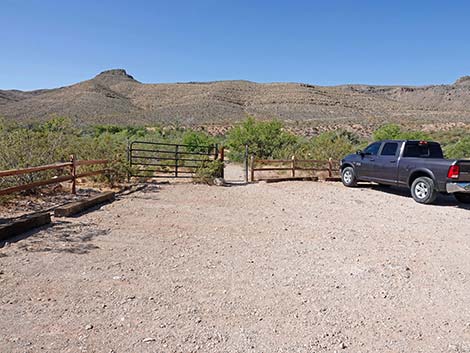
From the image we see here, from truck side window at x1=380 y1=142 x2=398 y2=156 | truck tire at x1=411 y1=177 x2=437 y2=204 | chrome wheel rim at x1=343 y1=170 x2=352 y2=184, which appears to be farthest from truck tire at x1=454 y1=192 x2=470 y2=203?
chrome wheel rim at x1=343 y1=170 x2=352 y2=184

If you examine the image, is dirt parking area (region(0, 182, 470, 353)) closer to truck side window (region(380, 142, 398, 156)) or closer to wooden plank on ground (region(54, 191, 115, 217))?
wooden plank on ground (region(54, 191, 115, 217))

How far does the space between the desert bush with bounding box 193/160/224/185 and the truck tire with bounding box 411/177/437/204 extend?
6.64 m

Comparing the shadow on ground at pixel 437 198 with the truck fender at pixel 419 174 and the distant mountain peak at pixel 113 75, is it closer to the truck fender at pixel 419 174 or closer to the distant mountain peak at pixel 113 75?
the truck fender at pixel 419 174

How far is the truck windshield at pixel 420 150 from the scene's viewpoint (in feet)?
38.2

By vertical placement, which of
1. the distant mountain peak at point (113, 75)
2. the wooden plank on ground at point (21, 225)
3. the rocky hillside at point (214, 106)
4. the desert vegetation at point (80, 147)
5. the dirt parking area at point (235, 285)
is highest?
the distant mountain peak at point (113, 75)

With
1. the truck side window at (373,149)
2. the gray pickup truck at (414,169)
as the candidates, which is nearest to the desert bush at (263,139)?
the gray pickup truck at (414,169)

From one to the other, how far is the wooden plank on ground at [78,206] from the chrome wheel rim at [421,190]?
28.1 ft

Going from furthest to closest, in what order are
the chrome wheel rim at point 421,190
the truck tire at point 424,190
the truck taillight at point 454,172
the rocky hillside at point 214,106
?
the rocky hillside at point 214,106 < the chrome wheel rim at point 421,190 < the truck tire at point 424,190 < the truck taillight at point 454,172

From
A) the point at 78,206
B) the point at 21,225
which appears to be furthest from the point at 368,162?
the point at 21,225

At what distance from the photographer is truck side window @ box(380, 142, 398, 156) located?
11984 mm

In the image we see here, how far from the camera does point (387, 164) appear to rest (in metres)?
12.0

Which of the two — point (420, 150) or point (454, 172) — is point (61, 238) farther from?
point (420, 150)

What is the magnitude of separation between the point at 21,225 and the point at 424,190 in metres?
9.95

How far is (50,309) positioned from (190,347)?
5.22 feet
